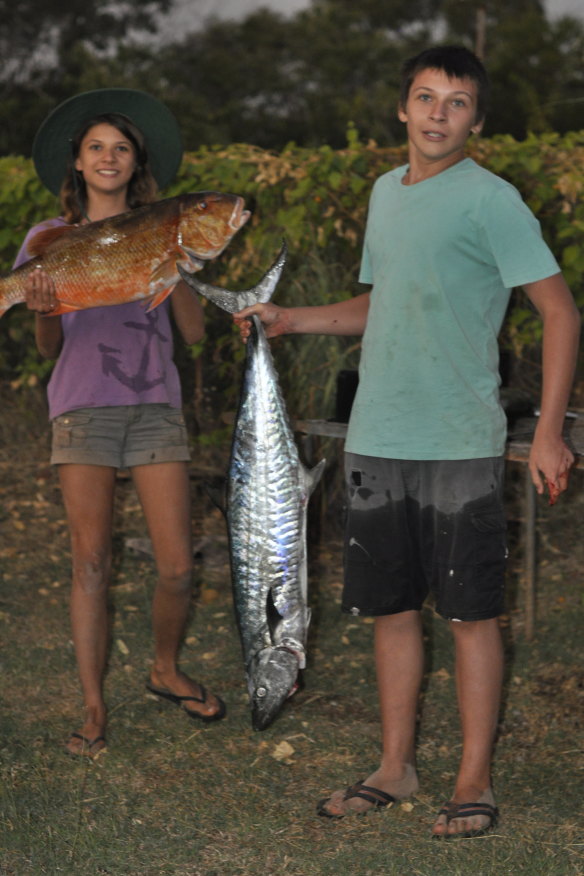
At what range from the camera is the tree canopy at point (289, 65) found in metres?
22.6

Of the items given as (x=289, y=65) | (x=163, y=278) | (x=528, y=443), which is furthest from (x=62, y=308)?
(x=289, y=65)

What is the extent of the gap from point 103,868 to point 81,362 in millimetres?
1672

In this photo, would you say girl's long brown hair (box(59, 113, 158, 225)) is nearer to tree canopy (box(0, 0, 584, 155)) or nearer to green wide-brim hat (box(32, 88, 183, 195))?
green wide-brim hat (box(32, 88, 183, 195))

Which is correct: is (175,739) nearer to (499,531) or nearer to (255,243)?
(499,531)

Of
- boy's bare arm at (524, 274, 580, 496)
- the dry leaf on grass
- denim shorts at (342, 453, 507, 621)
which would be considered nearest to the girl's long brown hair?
denim shorts at (342, 453, 507, 621)

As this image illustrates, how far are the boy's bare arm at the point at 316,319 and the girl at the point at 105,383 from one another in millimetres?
632

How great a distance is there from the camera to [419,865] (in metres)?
3.27

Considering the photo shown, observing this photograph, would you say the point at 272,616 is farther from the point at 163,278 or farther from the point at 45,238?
the point at 45,238

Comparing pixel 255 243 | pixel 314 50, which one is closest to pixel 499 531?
pixel 255 243

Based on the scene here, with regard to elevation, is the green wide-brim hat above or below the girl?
above

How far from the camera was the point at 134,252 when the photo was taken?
3.47 m

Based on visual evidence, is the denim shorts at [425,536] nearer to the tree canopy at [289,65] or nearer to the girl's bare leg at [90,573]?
the girl's bare leg at [90,573]

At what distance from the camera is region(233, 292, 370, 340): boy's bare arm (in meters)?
3.36

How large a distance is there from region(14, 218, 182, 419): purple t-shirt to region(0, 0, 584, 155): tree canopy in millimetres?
14738
